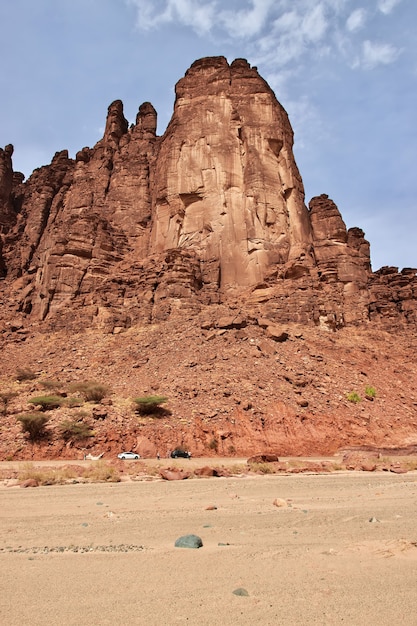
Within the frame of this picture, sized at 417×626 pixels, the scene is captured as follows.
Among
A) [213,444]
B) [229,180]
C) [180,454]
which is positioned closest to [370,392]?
[213,444]

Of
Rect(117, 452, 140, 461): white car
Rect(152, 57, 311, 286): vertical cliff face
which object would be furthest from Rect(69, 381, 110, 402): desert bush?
Rect(152, 57, 311, 286): vertical cliff face

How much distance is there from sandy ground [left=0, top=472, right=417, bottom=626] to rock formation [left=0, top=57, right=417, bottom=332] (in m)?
30.4

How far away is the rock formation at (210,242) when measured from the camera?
41.0 metres

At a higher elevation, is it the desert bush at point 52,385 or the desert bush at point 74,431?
the desert bush at point 52,385

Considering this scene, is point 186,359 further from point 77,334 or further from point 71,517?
point 71,517

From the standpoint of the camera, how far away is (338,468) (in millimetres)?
15906

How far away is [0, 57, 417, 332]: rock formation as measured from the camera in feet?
134

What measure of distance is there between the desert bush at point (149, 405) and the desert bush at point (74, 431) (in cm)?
282

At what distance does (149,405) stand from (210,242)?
2651 centimetres

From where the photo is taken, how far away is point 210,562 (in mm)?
4441

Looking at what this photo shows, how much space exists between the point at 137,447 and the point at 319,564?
16.9 m

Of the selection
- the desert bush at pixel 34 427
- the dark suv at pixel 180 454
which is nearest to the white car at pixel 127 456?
the dark suv at pixel 180 454

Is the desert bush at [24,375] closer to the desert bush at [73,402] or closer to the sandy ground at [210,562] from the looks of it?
the desert bush at [73,402]

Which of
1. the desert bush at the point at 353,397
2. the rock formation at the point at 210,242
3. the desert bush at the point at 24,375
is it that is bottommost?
the desert bush at the point at 353,397
